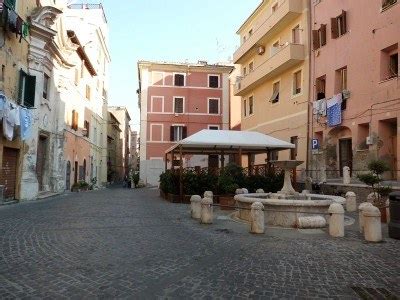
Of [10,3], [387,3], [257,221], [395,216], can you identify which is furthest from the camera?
[387,3]

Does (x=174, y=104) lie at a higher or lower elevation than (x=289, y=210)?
higher

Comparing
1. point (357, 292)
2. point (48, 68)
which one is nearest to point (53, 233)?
point (357, 292)

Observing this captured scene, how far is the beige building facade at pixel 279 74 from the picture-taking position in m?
22.0

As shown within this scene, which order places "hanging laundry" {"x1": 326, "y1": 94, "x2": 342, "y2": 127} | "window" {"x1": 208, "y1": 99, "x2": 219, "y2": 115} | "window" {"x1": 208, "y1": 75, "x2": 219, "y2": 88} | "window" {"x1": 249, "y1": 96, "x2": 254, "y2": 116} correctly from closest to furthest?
"hanging laundry" {"x1": 326, "y1": 94, "x2": 342, "y2": 127}, "window" {"x1": 249, "y1": 96, "x2": 254, "y2": 116}, "window" {"x1": 208, "y1": 99, "x2": 219, "y2": 115}, "window" {"x1": 208, "y1": 75, "x2": 219, "y2": 88}

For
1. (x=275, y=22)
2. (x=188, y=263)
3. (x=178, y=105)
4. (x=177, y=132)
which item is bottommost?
(x=188, y=263)

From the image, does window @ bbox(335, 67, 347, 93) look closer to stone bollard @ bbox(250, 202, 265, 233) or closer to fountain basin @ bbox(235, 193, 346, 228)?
fountain basin @ bbox(235, 193, 346, 228)

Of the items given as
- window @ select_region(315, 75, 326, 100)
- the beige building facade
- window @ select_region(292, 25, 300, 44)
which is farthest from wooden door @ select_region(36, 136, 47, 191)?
window @ select_region(292, 25, 300, 44)

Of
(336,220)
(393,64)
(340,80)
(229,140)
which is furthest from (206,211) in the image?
(340,80)

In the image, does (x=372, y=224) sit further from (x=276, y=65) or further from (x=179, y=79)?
(x=179, y=79)

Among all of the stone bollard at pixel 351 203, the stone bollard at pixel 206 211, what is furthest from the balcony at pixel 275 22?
the stone bollard at pixel 206 211

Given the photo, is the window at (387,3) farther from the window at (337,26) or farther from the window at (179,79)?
the window at (179,79)

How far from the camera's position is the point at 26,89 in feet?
54.0

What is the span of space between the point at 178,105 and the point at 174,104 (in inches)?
17.8

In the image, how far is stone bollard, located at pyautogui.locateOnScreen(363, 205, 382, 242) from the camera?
798 cm
